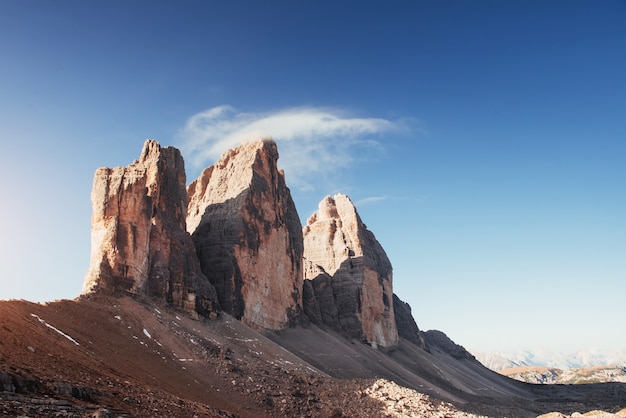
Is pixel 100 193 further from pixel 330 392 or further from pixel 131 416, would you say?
pixel 131 416

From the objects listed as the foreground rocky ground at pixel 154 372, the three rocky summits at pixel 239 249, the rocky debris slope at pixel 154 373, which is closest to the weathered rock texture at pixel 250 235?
the three rocky summits at pixel 239 249

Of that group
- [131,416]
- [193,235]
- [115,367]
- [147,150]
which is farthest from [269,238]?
[131,416]

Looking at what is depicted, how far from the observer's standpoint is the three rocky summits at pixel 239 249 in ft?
178

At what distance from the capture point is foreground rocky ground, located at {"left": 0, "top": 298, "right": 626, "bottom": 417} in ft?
87.9

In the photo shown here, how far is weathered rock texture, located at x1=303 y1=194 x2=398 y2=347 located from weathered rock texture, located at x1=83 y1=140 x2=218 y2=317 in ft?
109

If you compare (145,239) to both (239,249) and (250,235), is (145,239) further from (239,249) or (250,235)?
(250,235)

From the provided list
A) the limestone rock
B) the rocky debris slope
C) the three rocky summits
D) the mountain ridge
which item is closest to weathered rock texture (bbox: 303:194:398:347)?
the three rocky summits

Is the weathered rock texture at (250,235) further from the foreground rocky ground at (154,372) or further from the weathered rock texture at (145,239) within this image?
the foreground rocky ground at (154,372)

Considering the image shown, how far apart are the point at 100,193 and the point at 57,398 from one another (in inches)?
1271

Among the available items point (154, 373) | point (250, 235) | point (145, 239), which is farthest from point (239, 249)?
point (154, 373)

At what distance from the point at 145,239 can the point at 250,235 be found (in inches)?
862

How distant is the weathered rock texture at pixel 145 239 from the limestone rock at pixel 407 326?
6967cm

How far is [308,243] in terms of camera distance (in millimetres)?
115562

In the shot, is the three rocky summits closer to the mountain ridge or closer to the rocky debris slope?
the mountain ridge
